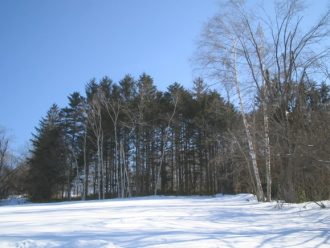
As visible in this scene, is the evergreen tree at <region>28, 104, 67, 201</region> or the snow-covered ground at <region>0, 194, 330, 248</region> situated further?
the evergreen tree at <region>28, 104, 67, 201</region>

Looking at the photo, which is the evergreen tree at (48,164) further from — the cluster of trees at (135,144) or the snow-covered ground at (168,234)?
the snow-covered ground at (168,234)

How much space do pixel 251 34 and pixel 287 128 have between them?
6583mm

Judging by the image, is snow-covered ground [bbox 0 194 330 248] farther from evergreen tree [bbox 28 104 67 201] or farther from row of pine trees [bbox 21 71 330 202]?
evergreen tree [bbox 28 104 67 201]

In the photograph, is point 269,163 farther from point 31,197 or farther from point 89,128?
point 31,197

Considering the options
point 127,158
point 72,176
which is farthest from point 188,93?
point 72,176

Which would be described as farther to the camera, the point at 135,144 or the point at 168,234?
the point at 135,144

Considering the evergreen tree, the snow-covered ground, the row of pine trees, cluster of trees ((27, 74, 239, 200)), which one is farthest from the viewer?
the evergreen tree

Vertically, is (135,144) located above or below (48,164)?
above

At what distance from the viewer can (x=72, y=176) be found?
154 ft


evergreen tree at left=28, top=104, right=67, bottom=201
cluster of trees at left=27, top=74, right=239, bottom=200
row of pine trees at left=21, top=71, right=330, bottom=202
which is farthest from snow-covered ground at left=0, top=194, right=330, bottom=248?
evergreen tree at left=28, top=104, right=67, bottom=201

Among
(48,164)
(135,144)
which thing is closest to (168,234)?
(135,144)

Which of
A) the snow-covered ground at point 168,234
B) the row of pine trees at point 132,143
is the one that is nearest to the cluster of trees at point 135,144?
the row of pine trees at point 132,143

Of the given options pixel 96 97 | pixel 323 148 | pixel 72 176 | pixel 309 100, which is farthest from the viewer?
pixel 72 176

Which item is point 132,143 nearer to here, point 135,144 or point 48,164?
point 135,144
